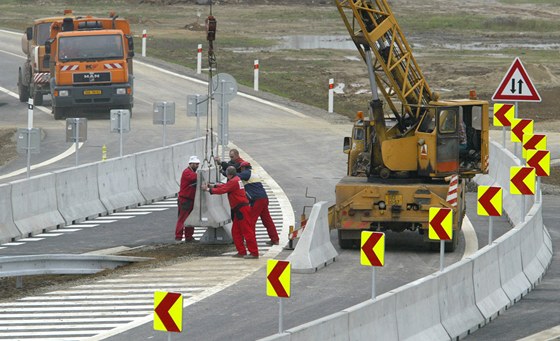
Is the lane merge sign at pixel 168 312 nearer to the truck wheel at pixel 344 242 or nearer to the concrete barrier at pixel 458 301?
the concrete barrier at pixel 458 301

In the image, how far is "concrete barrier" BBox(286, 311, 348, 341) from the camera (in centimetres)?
1563

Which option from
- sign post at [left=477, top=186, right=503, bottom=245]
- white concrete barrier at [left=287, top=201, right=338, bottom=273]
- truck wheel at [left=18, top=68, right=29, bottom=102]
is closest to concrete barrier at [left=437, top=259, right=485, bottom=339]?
sign post at [left=477, top=186, right=503, bottom=245]

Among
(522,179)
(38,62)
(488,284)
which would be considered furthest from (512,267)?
(38,62)

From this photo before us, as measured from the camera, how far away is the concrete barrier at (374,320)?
55.8 ft

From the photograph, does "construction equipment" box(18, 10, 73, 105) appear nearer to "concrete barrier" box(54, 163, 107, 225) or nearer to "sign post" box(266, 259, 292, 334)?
"concrete barrier" box(54, 163, 107, 225)

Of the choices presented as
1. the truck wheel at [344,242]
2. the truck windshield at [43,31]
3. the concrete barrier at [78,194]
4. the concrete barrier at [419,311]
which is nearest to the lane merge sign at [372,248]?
the concrete barrier at [419,311]

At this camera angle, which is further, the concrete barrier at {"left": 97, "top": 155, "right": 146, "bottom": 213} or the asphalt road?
the concrete barrier at {"left": 97, "top": 155, "right": 146, "bottom": 213}

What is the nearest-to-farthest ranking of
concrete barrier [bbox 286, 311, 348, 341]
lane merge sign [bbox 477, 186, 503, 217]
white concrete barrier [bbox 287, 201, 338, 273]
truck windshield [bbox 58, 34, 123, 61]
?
concrete barrier [bbox 286, 311, 348, 341] < lane merge sign [bbox 477, 186, 503, 217] < white concrete barrier [bbox 287, 201, 338, 273] < truck windshield [bbox 58, 34, 123, 61]

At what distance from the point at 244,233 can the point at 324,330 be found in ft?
31.1

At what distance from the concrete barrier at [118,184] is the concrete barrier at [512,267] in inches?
433

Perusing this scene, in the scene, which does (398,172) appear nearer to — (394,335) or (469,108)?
(469,108)

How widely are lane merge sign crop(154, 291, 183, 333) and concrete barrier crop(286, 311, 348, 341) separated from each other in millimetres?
1199

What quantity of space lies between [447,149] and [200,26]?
198 feet

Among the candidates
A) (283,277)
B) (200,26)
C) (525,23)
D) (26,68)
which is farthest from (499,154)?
(525,23)
